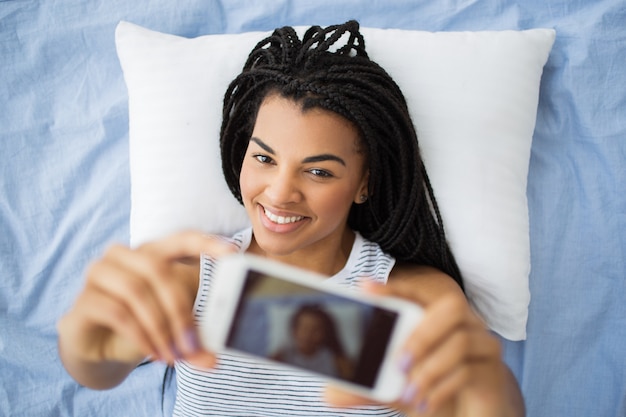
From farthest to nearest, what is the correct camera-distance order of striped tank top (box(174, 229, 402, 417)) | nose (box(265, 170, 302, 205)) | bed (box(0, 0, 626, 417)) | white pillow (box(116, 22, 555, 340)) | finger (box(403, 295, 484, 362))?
bed (box(0, 0, 626, 417)), white pillow (box(116, 22, 555, 340)), striped tank top (box(174, 229, 402, 417)), nose (box(265, 170, 302, 205)), finger (box(403, 295, 484, 362))

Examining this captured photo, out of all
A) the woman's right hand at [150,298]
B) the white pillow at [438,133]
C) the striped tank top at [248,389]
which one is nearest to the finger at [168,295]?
the woman's right hand at [150,298]

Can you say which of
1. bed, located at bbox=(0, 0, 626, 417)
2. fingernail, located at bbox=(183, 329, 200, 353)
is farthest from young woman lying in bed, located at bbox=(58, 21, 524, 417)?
bed, located at bbox=(0, 0, 626, 417)

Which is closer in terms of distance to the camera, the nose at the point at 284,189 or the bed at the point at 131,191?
the nose at the point at 284,189

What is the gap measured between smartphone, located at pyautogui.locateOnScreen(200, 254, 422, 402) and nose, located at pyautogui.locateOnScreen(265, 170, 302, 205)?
0.83 feet

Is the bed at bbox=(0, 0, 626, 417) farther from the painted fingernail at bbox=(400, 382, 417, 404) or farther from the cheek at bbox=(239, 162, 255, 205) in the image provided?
the painted fingernail at bbox=(400, 382, 417, 404)

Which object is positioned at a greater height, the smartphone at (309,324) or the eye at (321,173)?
the eye at (321,173)

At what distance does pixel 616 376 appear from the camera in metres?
1.14

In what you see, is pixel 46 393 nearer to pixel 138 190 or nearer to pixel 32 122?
pixel 138 190

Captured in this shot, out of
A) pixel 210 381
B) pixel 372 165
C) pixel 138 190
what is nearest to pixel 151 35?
pixel 138 190

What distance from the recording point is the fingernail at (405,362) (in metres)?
0.56

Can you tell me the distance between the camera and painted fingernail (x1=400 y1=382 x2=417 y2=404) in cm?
57

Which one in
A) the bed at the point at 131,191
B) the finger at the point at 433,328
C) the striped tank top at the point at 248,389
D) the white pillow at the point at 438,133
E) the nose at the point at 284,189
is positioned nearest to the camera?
the finger at the point at 433,328

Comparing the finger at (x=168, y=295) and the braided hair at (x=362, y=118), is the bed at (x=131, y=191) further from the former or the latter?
the finger at (x=168, y=295)

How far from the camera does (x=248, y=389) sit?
0.94 metres
